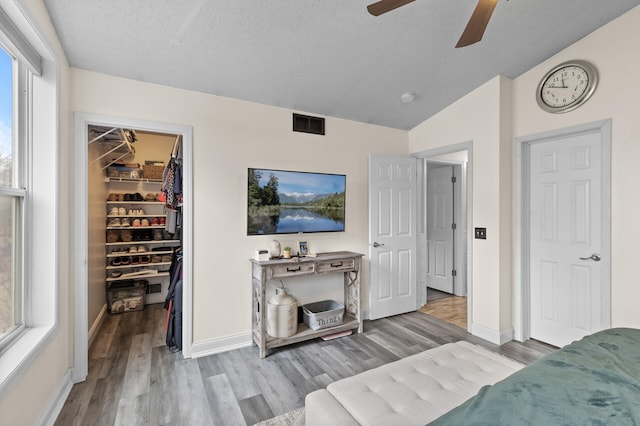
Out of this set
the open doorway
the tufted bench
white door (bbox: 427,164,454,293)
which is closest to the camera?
the tufted bench

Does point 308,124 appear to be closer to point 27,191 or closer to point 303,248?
point 303,248

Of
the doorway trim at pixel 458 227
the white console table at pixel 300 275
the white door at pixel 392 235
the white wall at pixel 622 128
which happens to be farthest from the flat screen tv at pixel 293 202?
the white wall at pixel 622 128

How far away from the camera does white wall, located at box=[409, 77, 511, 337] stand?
3088mm

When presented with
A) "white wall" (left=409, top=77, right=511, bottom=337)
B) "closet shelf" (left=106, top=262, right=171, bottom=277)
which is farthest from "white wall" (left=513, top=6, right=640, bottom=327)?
"closet shelf" (left=106, top=262, right=171, bottom=277)

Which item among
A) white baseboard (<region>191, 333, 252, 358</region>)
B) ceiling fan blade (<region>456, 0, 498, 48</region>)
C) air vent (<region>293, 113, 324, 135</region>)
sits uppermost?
ceiling fan blade (<region>456, 0, 498, 48</region>)

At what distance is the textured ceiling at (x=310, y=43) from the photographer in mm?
A: 2012

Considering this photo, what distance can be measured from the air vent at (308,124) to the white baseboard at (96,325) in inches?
112

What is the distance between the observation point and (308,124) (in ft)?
11.0

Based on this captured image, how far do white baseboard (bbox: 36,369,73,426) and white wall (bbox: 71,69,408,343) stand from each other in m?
0.90

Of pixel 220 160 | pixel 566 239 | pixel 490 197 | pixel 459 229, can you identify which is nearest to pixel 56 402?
pixel 220 160

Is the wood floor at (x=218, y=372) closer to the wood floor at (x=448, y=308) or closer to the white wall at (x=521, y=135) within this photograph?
the wood floor at (x=448, y=308)

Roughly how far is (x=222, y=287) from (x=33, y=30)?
220cm

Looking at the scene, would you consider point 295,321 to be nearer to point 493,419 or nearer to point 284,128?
point 284,128

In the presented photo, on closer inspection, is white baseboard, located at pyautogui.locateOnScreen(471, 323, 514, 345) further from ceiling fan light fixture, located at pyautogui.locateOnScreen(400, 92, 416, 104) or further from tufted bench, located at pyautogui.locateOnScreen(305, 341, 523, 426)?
ceiling fan light fixture, located at pyautogui.locateOnScreen(400, 92, 416, 104)
